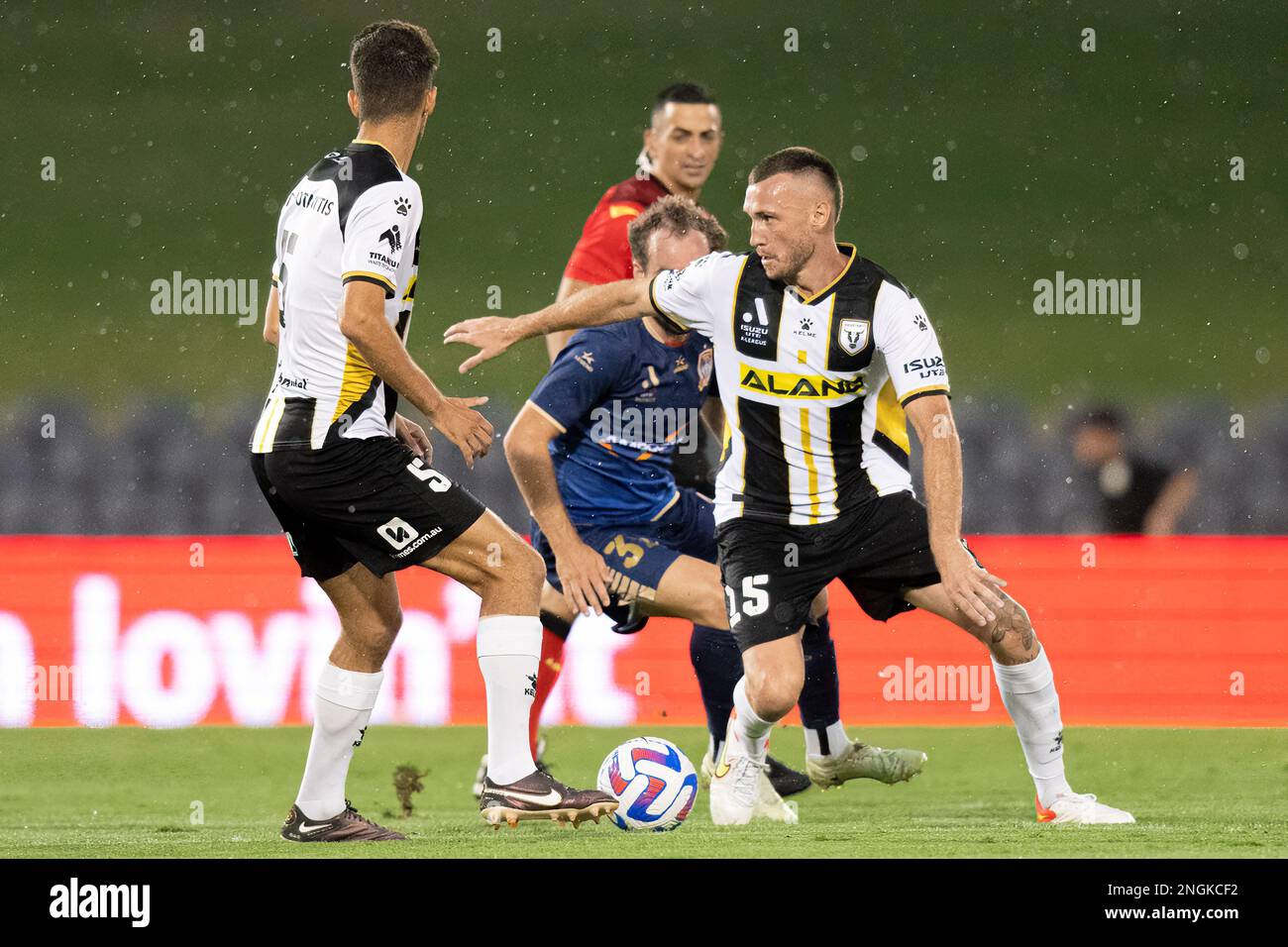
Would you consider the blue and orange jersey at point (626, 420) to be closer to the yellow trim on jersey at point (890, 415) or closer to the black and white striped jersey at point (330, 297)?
the yellow trim on jersey at point (890, 415)

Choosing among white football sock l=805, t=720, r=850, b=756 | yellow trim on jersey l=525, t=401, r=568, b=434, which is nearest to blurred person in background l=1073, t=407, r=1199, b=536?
white football sock l=805, t=720, r=850, b=756

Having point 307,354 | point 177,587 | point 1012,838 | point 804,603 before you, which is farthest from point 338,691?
point 177,587

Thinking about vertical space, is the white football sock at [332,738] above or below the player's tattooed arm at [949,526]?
below

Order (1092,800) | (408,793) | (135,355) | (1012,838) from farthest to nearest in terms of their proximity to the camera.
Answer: (135,355), (408,793), (1092,800), (1012,838)

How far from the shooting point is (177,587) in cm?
812

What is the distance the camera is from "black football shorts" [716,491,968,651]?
15.0ft

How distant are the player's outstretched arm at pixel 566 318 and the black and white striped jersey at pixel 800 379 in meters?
0.06

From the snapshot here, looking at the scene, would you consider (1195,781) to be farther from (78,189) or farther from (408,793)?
(78,189)

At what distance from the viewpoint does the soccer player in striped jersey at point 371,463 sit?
13.0 ft

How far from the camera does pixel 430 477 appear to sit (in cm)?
404

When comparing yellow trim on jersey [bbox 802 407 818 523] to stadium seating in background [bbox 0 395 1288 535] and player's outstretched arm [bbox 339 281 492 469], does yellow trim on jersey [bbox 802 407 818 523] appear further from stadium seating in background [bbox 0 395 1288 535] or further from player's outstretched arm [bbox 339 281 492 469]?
stadium seating in background [bbox 0 395 1288 535]

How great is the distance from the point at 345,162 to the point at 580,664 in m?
4.16

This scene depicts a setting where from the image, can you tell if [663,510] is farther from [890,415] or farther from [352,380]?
[352,380]

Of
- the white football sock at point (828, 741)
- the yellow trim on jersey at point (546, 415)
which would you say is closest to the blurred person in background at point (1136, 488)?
the white football sock at point (828, 741)
